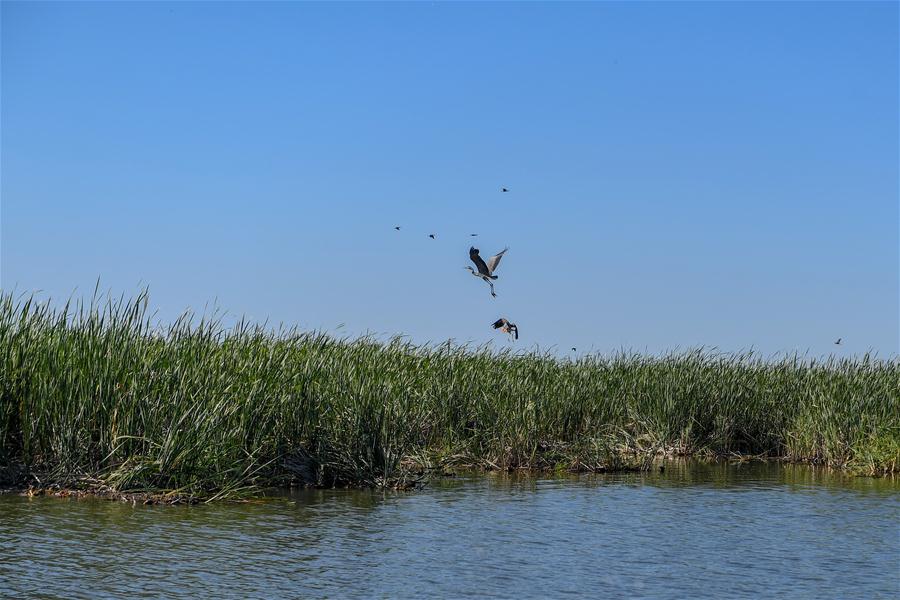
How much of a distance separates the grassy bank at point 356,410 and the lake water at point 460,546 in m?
0.57

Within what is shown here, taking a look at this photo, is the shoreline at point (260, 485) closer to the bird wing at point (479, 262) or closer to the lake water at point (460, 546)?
the lake water at point (460, 546)

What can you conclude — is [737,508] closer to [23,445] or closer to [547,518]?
[547,518]

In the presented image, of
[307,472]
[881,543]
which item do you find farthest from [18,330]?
[881,543]

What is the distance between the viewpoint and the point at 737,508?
38.9ft

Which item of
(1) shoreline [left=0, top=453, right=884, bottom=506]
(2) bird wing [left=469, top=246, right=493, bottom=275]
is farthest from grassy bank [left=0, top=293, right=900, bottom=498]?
(2) bird wing [left=469, top=246, right=493, bottom=275]

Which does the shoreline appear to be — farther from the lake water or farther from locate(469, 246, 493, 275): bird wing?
locate(469, 246, 493, 275): bird wing

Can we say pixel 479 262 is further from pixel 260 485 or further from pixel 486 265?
pixel 260 485

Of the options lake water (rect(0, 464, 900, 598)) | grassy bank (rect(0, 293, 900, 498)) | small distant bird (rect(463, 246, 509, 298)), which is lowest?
lake water (rect(0, 464, 900, 598))

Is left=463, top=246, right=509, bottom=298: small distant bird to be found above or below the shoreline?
above

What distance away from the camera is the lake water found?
7.65 meters

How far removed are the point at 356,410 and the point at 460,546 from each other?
361 centimetres

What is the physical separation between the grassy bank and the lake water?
1.88 ft

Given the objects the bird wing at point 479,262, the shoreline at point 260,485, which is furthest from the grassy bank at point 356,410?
the bird wing at point 479,262

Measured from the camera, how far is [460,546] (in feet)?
30.2
